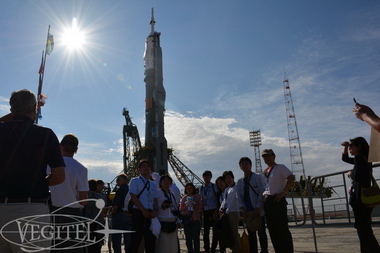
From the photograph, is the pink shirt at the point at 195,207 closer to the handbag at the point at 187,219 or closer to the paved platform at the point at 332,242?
the handbag at the point at 187,219

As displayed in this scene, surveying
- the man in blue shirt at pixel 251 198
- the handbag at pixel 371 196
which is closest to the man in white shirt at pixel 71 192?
the man in blue shirt at pixel 251 198

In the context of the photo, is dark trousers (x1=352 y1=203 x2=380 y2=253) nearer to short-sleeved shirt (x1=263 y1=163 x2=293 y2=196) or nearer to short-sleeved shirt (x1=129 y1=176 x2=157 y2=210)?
short-sleeved shirt (x1=263 y1=163 x2=293 y2=196)

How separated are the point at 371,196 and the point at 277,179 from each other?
1.52 metres

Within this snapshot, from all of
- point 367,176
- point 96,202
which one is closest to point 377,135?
point 367,176

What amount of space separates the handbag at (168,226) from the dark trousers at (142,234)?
375 millimetres

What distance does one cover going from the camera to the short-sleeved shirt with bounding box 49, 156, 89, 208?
13.8 feet

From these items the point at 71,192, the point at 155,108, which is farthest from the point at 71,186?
the point at 155,108

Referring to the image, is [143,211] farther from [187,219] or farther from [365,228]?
[365,228]

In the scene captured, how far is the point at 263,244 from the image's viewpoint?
6.18 meters

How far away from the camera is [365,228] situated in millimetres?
4461

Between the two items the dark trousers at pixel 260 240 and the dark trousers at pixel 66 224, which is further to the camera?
the dark trousers at pixel 260 240

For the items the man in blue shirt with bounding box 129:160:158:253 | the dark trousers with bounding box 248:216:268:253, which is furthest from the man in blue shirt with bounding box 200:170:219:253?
the man in blue shirt with bounding box 129:160:158:253

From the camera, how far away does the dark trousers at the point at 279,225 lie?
5219mm

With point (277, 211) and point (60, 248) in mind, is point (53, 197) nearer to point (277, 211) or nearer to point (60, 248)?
point (60, 248)
